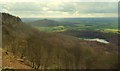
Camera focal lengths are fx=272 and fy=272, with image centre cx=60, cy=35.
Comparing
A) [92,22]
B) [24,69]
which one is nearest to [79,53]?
[24,69]

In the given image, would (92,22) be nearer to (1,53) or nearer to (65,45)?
(65,45)

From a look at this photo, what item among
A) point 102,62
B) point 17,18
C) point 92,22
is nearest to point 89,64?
point 102,62

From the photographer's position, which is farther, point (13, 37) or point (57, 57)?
point (13, 37)

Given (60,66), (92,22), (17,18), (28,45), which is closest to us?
(60,66)

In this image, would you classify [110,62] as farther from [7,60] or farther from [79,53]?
[7,60]

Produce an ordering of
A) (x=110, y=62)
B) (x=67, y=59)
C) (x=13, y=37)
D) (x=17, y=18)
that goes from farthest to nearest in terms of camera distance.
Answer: (x=17, y=18)
(x=13, y=37)
(x=67, y=59)
(x=110, y=62)

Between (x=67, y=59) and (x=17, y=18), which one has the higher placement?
(x=17, y=18)
